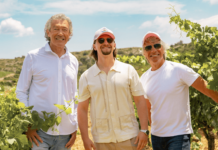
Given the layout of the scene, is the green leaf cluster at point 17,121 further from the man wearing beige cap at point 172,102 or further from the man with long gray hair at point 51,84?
the man wearing beige cap at point 172,102

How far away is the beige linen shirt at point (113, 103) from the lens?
2672 mm

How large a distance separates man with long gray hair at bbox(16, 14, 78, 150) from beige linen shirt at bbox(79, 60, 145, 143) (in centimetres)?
35

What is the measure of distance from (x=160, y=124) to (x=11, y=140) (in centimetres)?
165

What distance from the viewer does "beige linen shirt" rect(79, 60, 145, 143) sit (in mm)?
2672

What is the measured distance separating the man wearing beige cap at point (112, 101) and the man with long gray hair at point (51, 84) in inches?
11.6

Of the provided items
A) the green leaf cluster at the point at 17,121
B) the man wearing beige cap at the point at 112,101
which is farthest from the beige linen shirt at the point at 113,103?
the green leaf cluster at the point at 17,121

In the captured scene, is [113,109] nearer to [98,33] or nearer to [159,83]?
[159,83]

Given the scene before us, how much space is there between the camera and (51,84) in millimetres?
2846

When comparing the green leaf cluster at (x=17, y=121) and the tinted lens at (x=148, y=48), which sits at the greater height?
the tinted lens at (x=148, y=48)

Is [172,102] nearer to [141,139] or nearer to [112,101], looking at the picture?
[141,139]

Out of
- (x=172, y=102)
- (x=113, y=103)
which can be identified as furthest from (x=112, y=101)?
(x=172, y=102)

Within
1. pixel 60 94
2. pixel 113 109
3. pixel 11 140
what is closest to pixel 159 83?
pixel 113 109

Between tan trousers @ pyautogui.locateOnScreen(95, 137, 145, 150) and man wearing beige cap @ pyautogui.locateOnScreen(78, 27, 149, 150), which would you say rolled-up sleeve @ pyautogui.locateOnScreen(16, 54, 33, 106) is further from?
tan trousers @ pyautogui.locateOnScreen(95, 137, 145, 150)

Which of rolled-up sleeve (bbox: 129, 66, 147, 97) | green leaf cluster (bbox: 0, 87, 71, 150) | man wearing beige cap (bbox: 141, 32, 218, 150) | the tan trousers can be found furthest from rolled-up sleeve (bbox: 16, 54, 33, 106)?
man wearing beige cap (bbox: 141, 32, 218, 150)
